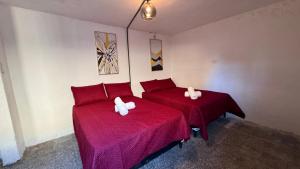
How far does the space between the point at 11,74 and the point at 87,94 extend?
1.05 m

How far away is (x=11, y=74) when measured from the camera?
1.94 meters

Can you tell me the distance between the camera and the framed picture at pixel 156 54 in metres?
3.73

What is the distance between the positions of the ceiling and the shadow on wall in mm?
270

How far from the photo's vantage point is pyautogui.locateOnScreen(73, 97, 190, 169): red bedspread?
43.9 inches

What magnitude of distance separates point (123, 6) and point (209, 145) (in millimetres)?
2506

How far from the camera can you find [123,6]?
2104 millimetres

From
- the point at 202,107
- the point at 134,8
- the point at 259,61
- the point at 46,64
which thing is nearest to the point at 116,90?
the point at 46,64

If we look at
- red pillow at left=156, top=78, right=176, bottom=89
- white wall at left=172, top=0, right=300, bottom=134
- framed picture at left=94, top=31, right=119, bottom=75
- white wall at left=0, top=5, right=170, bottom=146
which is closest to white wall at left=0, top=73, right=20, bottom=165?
Answer: white wall at left=0, top=5, right=170, bottom=146

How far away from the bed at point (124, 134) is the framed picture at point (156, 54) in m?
2.00

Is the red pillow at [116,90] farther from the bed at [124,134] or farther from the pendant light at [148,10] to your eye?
the pendant light at [148,10]

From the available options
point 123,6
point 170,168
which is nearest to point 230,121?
point 170,168

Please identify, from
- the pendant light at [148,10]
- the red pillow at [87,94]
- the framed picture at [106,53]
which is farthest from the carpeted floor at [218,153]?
the pendant light at [148,10]

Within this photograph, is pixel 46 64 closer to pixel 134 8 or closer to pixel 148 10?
pixel 134 8

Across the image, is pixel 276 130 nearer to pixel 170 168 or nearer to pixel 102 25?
pixel 170 168
